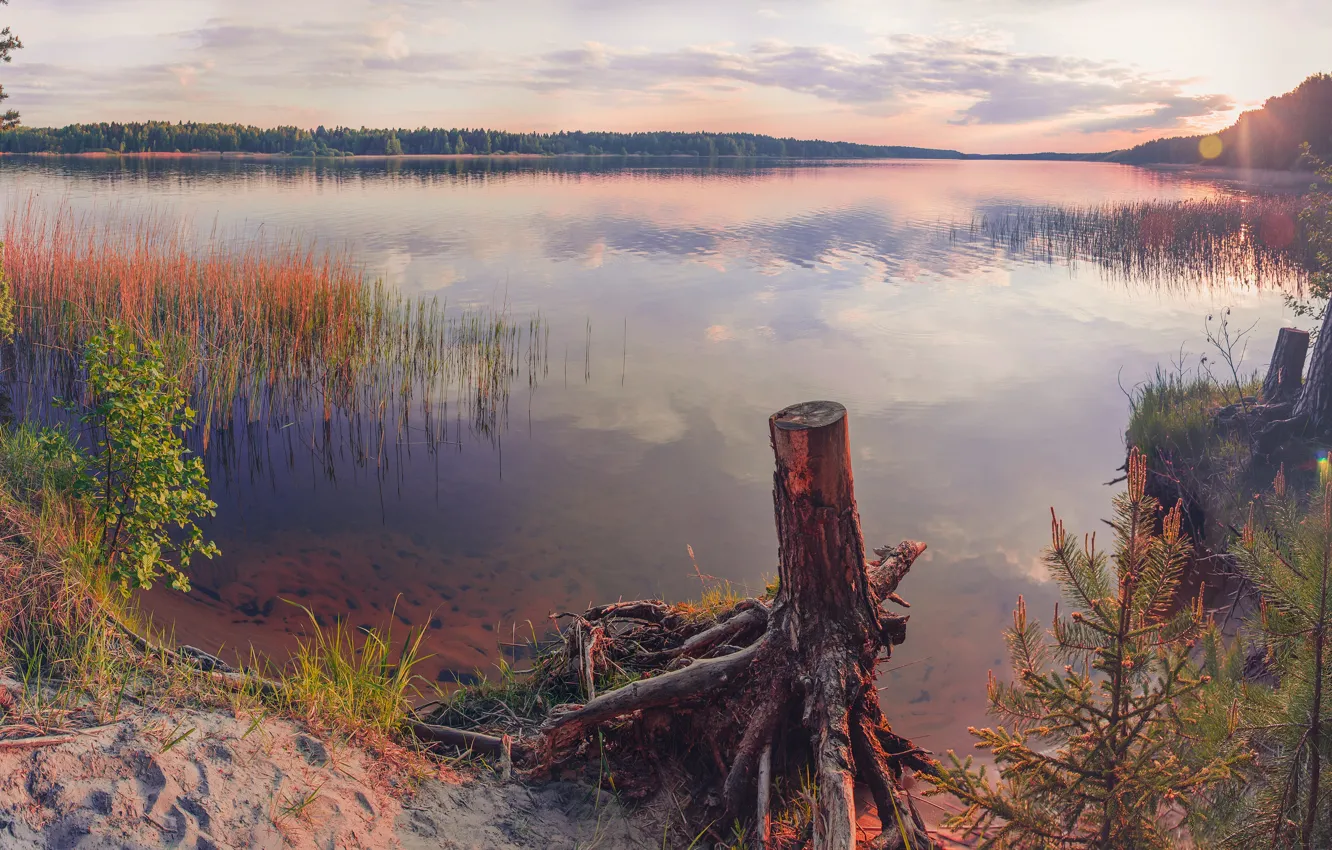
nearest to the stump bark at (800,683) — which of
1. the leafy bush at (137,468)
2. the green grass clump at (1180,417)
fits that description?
Answer: the leafy bush at (137,468)

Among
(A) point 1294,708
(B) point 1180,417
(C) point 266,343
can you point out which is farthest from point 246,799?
(B) point 1180,417

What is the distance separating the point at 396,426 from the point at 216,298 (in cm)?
320

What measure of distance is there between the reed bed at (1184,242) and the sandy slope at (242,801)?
20809 millimetres

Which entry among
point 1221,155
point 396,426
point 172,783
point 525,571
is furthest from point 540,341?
point 1221,155

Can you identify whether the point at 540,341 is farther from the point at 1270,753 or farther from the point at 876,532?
the point at 1270,753

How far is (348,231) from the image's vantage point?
23.8 m

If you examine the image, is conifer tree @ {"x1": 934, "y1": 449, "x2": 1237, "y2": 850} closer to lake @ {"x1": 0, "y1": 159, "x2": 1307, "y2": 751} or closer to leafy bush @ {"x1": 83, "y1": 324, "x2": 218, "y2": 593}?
lake @ {"x1": 0, "y1": 159, "x2": 1307, "y2": 751}

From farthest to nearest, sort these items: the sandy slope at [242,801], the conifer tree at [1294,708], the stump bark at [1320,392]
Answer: the stump bark at [1320,392] < the sandy slope at [242,801] < the conifer tree at [1294,708]

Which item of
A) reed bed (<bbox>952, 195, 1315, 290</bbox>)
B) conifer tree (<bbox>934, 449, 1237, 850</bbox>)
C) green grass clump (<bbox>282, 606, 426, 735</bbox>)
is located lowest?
green grass clump (<bbox>282, 606, 426, 735</bbox>)

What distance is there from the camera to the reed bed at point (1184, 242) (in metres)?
20.0

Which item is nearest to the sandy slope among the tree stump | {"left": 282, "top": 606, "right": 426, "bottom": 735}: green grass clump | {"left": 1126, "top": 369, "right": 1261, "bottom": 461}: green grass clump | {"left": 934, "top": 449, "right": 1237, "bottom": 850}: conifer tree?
{"left": 282, "top": 606, "right": 426, "bottom": 735}: green grass clump

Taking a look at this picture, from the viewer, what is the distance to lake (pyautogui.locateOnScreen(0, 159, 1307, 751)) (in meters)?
6.14

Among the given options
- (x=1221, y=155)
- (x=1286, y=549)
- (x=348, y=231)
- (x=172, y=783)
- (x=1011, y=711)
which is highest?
(x=1221, y=155)

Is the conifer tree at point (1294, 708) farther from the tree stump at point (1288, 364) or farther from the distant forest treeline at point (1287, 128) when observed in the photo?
the distant forest treeline at point (1287, 128)
